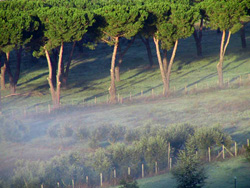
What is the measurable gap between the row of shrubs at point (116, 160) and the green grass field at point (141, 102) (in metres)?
2.20

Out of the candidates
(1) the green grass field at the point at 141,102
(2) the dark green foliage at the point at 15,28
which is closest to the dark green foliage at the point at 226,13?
(1) the green grass field at the point at 141,102

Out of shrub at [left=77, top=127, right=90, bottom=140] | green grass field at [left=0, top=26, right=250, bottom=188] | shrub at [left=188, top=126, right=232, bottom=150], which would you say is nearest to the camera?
shrub at [left=188, top=126, right=232, bottom=150]

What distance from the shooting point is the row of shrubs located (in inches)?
981

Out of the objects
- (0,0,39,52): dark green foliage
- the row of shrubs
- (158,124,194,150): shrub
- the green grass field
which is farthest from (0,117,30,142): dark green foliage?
(158,124,194,150): shrub

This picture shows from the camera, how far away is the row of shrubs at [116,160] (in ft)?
81.7

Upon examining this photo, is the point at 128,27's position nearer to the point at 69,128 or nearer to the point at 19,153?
the point at 69,128

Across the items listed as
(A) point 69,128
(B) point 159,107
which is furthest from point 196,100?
(A) point 69,128

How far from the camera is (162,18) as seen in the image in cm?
5150

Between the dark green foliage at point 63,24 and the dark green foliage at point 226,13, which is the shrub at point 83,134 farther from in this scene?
the dark green foliage at point 226,13

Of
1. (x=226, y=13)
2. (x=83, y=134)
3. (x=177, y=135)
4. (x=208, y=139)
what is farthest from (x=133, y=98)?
(x=208, y=139)

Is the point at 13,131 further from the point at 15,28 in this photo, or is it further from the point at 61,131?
the point at 15,28

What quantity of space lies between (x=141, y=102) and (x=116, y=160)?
2236 centimetres

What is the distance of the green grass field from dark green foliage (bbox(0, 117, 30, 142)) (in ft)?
2.31

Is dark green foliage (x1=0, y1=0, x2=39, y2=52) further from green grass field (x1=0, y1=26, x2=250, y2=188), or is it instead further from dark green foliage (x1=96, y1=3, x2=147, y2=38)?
dark green foliage (x1=96, y1=3, x2=147, y2=38)
